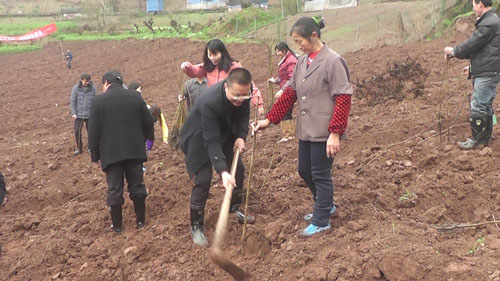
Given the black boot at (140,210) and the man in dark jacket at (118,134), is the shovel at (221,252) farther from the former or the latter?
the black boot at (140,210)

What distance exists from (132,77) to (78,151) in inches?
371

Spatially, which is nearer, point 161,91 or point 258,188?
point 258,188

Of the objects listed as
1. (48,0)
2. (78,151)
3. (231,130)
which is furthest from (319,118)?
(48,0)

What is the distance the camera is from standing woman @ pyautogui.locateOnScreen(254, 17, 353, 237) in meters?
3.30

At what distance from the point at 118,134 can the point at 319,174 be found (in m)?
1.85

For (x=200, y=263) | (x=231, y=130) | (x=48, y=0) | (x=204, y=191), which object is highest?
(x=48, y=0)

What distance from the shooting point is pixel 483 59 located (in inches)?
180

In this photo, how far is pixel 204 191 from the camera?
390cm

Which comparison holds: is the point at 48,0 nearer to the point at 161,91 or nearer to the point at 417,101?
the point at 161,91

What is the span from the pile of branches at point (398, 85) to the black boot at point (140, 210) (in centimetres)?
495

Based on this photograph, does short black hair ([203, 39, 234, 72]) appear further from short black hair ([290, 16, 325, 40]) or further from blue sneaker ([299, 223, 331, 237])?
blue sneaker ([299, 223, 331, 237])

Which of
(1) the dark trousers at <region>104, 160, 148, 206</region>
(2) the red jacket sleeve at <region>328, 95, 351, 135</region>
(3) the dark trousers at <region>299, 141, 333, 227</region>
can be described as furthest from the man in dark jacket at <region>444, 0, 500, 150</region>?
(1) the dark trousers at <region>104, 160, 148, 206</region>

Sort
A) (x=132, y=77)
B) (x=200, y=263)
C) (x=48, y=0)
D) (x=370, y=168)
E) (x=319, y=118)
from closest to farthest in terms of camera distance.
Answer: (x=319, y=118)
(x=200, y=263)
(x=370, y=168)
(x=132, y=77)
(x=48, y=0)

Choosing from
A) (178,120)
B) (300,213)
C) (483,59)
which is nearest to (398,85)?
(483,59)
